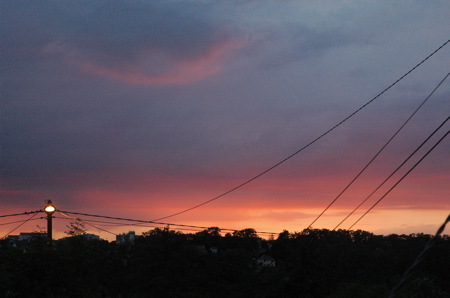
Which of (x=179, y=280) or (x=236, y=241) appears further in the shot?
(x=236, y=241)

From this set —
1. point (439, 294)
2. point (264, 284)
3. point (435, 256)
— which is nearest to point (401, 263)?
point (435, 256)

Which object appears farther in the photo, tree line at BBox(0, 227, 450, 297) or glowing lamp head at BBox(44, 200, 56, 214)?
tree line at BBox(0, 227, 450, 297)

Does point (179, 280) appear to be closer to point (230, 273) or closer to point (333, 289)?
point (230, 273)

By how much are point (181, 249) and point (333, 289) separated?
131ft

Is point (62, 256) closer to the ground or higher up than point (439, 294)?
higher up

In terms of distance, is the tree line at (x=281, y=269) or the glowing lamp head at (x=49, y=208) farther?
the tree line at (x=281, y=269)

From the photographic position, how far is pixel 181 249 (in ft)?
322

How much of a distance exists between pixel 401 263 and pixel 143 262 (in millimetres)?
47672

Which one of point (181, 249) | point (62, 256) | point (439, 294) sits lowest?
point (439, 294)

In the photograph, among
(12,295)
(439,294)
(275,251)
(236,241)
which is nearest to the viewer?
(12,295)

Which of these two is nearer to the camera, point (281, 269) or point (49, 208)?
point (49, 208)

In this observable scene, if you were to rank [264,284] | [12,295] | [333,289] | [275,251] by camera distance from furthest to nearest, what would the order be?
1. [275,251]
2. [264,284]
3. [333,289]
4. [12,295]

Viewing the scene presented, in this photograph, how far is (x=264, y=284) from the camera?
84000mm

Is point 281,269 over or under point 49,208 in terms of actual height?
under
